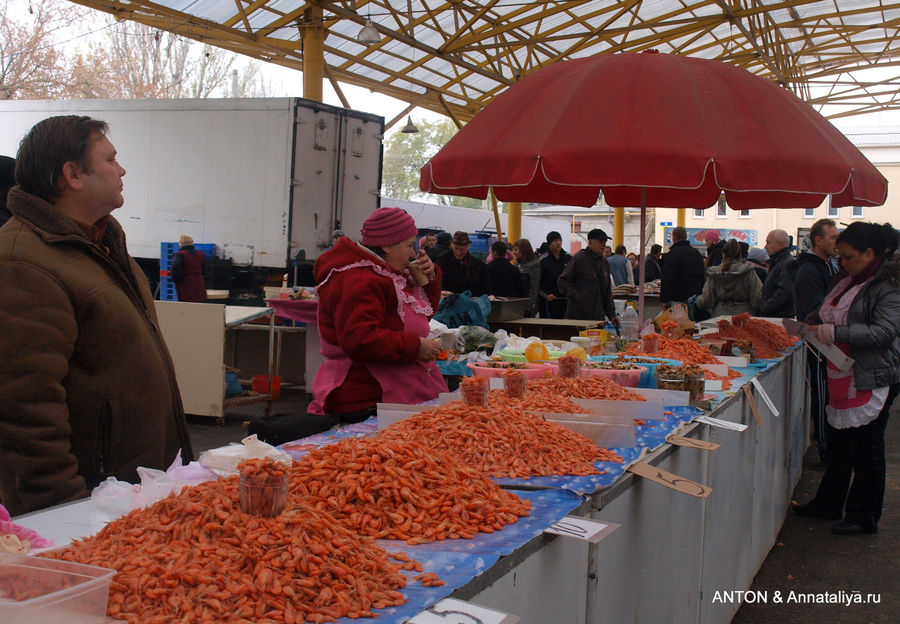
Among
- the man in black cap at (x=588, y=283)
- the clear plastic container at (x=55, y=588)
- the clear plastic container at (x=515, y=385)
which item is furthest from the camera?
the man in black cap at (x=588, y=283)

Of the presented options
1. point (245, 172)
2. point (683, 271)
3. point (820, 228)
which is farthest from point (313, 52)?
point (820, 228)

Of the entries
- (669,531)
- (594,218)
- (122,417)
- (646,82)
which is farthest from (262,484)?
(594,218)

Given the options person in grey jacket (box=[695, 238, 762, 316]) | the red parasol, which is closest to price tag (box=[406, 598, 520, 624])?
the red parasol

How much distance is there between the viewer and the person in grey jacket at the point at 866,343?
4.84m

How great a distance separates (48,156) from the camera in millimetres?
2295

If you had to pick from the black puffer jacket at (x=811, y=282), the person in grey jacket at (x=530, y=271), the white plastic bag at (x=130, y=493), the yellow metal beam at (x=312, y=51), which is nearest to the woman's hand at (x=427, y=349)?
the white plastic bag at (x=130, y=493)

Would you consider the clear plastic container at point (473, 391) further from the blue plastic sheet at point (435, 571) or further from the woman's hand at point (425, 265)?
the woman's hand at point (425, 265)

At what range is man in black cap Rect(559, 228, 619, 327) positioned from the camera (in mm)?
9984

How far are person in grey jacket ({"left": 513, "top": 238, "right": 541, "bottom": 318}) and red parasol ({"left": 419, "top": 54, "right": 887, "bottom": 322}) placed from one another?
6.13 meters

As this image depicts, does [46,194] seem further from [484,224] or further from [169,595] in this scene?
[484,224]

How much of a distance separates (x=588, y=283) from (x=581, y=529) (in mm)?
8254

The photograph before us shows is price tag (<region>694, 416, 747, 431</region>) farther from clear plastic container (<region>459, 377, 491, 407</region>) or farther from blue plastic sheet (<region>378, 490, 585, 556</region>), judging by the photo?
blue plastic sheet (<region>378, 490, 585, 556</region>)

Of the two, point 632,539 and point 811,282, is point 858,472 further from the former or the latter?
point 632,539

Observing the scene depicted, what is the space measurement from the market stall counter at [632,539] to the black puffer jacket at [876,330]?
0.55 meters
